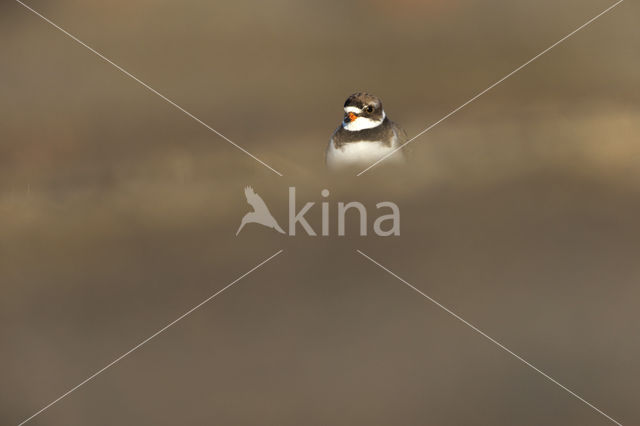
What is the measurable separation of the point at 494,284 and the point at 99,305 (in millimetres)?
420

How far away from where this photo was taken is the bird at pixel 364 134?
90 centimetres

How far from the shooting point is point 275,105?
0.98 meters

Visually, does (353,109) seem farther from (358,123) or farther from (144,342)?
(144,342)

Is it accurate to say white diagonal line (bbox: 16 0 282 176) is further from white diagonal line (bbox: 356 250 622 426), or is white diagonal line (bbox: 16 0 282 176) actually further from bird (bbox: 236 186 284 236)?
white diagonal line (bbox: 356 250 622 426)

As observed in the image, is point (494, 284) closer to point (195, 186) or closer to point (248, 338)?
point (248, 338)

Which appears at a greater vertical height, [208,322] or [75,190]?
[75,190]

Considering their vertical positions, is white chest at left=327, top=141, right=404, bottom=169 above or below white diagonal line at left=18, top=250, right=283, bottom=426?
above

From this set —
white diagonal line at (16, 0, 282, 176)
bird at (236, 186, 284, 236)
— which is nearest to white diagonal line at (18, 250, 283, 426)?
bird at (236, 186, 284, 236)

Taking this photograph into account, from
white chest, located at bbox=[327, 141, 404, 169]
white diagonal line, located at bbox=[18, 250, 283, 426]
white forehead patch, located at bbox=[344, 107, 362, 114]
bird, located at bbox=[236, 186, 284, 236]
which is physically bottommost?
white diagonal line, located at bbox=[18, 250, 283, 426]

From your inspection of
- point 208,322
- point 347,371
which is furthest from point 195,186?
point 347,371

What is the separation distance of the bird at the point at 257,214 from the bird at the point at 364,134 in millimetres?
110

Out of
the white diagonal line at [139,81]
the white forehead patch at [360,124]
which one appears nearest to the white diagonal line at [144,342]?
the white diagonal line at [139,81]

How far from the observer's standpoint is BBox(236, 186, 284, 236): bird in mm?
775

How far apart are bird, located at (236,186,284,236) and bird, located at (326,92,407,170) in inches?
4.3
